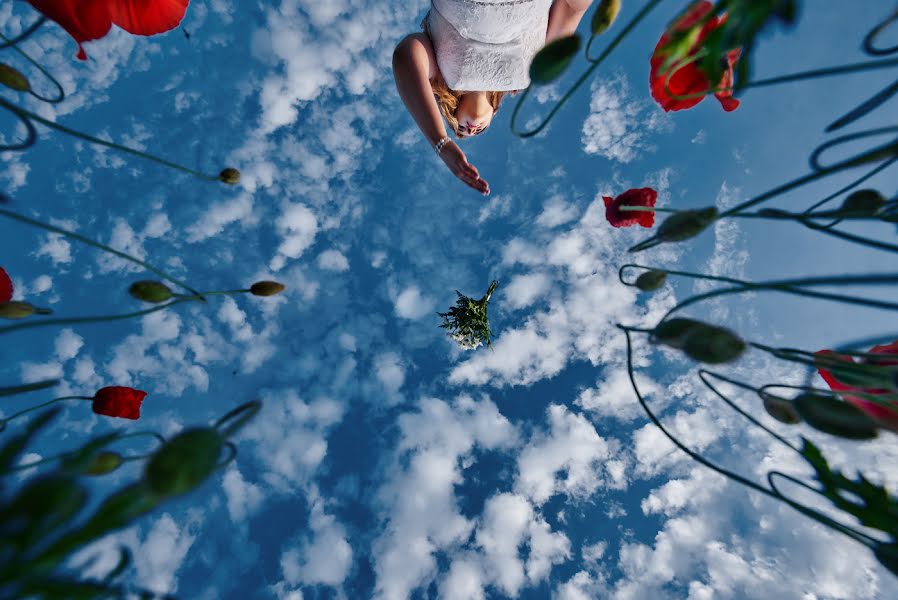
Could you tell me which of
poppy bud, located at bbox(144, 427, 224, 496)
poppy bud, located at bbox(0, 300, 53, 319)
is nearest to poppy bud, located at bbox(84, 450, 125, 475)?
poppy bud, located at bbox(0, 300, 53, 319)

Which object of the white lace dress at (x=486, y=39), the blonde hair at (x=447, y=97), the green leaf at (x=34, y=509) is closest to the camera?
the green leaf at (x=34, y=509)

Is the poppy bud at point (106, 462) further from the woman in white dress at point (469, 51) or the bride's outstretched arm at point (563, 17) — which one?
the bride's outstretched arm at point (563, 17)

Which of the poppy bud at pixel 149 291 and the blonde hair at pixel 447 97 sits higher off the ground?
the blonde hair at pixel 447 97

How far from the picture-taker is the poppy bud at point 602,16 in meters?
0.84

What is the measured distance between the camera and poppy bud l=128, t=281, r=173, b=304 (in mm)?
742

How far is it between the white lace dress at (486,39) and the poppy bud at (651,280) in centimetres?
130

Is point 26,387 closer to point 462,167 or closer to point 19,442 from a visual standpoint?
point 19,442

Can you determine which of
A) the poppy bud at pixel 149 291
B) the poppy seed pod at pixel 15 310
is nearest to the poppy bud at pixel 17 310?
the poppy seed pod at pixel 15 310

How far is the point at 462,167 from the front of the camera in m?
1.66

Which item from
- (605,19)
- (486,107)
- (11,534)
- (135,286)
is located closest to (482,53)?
(486,107)

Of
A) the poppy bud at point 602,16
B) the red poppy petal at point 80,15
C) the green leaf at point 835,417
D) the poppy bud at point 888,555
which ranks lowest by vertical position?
the poppy bud at point 888,555

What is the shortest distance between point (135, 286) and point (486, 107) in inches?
73.5

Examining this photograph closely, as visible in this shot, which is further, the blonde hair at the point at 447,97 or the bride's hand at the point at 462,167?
the blonde hair at the point at 447,97

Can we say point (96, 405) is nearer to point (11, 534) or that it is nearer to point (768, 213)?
point (11, 534)
